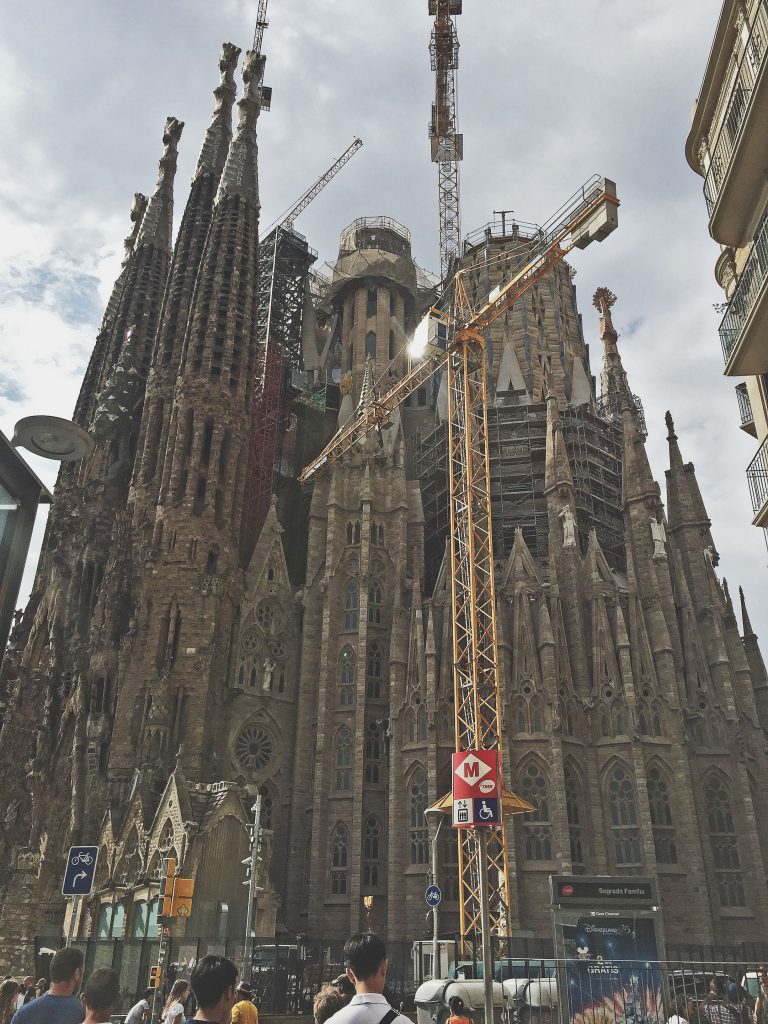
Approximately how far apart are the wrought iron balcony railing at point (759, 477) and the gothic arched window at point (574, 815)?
22534 millimetres

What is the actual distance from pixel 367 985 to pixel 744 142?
14722 millimetres

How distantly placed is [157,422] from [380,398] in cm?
1338

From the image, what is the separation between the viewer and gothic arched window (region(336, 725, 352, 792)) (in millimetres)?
39438

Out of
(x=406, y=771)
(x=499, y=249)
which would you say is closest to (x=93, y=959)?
(x=406, y=771)

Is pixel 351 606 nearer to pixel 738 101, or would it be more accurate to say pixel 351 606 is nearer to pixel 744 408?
pixel 744 408

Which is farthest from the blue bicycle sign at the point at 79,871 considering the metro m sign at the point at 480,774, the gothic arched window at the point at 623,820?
the gothic arched window at the point at 623,820

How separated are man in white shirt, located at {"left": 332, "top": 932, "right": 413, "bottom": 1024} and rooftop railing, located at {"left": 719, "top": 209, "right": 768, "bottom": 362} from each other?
1274 cm

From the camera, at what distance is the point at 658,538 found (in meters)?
42.2

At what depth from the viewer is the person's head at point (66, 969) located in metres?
Answer: 5.59

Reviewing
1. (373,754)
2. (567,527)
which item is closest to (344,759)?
(373,754)

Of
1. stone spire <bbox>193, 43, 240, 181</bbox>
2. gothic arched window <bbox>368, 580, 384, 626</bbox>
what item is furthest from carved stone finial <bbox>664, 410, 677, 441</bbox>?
stone spire <bbox>193, 43, 240, 181</bbox>

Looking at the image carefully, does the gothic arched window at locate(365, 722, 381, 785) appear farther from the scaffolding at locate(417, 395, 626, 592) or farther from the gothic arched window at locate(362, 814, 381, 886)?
the scaffolding at locate(417, 395, 626, 592)

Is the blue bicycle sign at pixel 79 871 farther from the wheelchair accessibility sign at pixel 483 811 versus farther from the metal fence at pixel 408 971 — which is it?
the wheelchair accessibility sign at pixel 483 811

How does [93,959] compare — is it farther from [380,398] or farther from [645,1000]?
[380,398]
